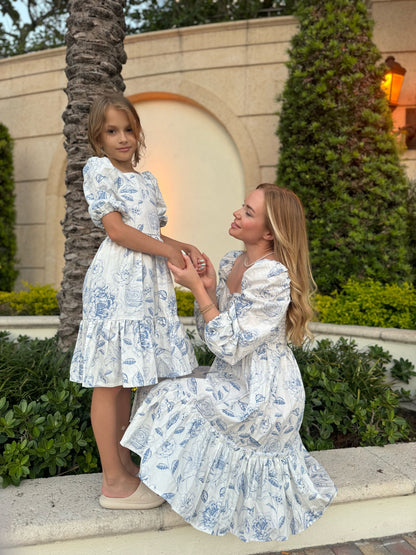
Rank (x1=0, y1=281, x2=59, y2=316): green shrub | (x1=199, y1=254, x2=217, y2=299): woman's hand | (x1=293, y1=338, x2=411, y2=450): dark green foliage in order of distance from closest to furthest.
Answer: (x1=199, y1=254, x2=217, y2=299): woman's hand, (x1=293, y1=338, x2=411, y2=450): dark green foliage, (x1=0, y1=281, x2=59, y2=316): green shrub

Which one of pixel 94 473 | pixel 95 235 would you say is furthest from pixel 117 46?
pixel 94 473

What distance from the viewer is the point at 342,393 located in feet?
9.50

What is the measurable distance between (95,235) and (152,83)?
A: 4413 mm

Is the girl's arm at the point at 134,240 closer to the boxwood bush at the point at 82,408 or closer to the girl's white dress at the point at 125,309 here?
the girl's white dress at the point at 125,309

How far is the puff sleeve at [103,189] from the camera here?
6.31 feet

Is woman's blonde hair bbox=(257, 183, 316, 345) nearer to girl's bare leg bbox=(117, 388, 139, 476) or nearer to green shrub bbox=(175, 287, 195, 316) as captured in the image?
girl's bare leg bbox=(117, 388, 139, 476)

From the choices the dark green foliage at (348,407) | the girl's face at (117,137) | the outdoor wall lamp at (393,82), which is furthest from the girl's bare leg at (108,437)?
the outdoor wall lamp at (393,82)

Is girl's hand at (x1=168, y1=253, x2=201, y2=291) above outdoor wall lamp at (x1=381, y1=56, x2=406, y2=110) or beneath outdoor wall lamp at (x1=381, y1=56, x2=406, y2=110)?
beneath

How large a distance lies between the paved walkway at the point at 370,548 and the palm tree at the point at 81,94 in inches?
81.3

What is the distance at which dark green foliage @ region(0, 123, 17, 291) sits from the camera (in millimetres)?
6949

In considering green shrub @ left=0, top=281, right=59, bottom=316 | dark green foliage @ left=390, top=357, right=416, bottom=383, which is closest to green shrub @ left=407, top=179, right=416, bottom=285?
dark green foliage @ left=390, top=357, right=416, bottom=383

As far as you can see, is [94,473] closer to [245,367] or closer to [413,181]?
[245,367]

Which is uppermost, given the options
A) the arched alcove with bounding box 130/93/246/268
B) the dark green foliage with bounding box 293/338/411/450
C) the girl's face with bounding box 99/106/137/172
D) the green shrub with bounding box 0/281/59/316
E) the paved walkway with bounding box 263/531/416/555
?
the arched alcove with bounding box 130/93/246/268

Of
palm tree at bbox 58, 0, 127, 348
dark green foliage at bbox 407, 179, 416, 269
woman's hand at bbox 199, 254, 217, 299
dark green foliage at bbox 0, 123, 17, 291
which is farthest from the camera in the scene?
dark green foliage at bbox 0, 123, 17, 291
